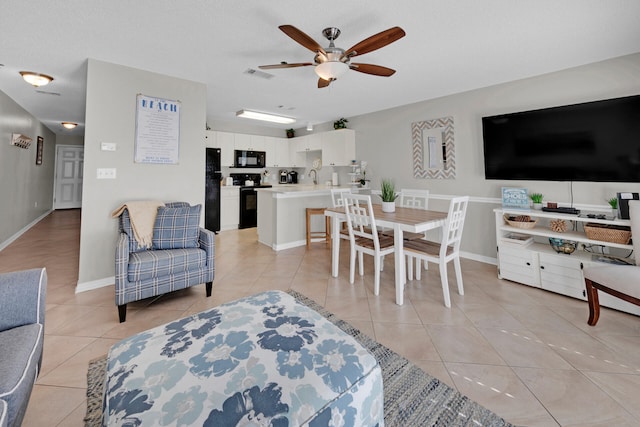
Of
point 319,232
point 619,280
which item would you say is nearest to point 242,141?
point 319,232

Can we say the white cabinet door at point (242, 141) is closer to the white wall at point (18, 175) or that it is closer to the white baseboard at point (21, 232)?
the white wall at point (18, 175)

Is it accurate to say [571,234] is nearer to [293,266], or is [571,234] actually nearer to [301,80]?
→ [293,266]

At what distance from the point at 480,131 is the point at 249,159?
4566mm

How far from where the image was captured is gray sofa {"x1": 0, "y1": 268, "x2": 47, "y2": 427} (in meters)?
0.84

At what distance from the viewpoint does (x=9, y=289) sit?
121 cm

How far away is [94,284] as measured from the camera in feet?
9.14

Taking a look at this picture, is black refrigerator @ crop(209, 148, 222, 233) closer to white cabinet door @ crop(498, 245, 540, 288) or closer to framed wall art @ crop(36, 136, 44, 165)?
framed wall art @ crop(36, 136, 44, 165)

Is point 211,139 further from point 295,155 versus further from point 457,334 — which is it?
point 457,334

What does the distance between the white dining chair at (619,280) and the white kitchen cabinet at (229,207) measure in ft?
17.9

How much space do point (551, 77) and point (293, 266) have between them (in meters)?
3.83

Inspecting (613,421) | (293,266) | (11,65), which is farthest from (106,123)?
(613,421)

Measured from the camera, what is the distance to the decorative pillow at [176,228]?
2520 millimetres

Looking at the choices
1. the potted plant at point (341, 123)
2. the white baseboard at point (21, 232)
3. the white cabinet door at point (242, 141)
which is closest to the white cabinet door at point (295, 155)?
the white cabinet door at point (242, 141)

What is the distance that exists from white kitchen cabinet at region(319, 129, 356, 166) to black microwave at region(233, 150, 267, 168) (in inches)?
60.7
